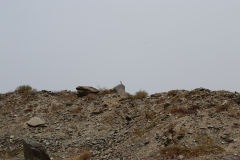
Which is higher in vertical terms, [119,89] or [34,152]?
[119,89]

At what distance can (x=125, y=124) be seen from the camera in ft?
66.7

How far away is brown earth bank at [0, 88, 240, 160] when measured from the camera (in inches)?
551

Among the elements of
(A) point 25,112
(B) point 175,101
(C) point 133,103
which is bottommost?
(B) point 175,101

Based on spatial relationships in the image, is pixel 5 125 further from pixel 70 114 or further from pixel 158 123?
pixel 158 123

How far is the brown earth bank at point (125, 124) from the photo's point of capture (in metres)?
14.0

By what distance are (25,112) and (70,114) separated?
4192mm

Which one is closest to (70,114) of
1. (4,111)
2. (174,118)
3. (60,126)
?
(60,126)

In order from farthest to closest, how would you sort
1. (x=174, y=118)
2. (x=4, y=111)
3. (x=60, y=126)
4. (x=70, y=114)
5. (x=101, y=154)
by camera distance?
(x=4, y=111), (x=70, y=114), (x=60, y=126), (x=174, y=118), (x=101, y=154)

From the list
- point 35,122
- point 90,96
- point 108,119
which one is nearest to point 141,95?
point 108,119

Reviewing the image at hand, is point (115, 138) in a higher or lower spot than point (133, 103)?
lower

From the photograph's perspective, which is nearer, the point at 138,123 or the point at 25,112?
the point at 138,123

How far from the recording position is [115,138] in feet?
60.0

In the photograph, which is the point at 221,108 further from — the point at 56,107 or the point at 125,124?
the point at 56,107

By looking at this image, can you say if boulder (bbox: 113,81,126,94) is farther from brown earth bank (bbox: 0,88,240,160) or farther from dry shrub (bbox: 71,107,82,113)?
dry shrub (bbox: 71,107,82,113)
